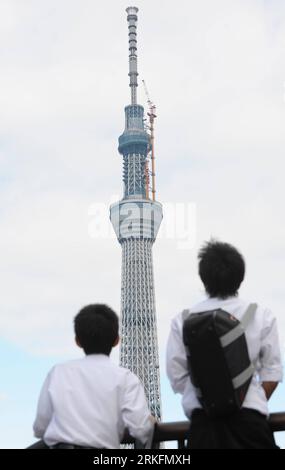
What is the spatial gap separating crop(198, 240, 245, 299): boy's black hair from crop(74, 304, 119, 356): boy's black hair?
706 millimetres

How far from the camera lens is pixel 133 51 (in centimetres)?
14088

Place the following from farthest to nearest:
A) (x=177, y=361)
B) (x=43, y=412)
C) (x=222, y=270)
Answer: (x=43, y=412), (x=222, y=270), (x=177, y=361)

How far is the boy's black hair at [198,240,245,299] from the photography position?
5484mm

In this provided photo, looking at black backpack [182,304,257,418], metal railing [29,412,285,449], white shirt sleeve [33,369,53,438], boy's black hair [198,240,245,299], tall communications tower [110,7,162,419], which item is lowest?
metal railing [29,412,285,449]

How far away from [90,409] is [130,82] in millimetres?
137233

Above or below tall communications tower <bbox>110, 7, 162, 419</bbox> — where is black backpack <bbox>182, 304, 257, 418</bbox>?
below

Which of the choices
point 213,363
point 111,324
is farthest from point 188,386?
point 111,324

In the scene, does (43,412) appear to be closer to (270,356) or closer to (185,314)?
(185,314)

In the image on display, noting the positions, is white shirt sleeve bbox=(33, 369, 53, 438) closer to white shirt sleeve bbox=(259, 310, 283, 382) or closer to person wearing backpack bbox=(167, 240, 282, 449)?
person wearing backpack bbox=(167, 240, 282, 449)

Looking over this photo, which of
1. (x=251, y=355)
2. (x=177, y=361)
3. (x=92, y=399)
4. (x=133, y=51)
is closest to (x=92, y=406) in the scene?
(x=92, y=399)

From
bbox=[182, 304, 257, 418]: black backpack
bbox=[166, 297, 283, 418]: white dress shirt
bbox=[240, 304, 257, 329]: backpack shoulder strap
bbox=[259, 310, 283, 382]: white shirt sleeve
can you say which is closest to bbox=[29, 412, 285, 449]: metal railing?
bbox=[166, 297, 283, 418]: white dress shirt

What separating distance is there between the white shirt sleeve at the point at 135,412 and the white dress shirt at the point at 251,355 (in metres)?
0.25

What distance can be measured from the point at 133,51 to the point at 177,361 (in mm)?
139215

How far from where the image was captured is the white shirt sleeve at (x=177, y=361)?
5.36 metres
